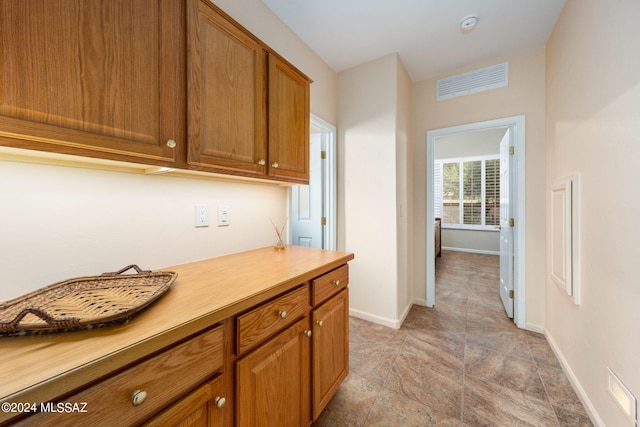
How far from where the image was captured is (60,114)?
0.73 m

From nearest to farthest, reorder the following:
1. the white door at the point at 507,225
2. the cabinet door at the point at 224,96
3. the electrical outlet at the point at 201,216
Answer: the cabinet door at the point at 224,96, the electrical outlet at the point at 201,216, the white door at the point at 507,225

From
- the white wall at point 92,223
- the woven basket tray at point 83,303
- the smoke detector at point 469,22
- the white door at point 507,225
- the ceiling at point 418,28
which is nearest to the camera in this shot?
the woven basket tray at point 83,303

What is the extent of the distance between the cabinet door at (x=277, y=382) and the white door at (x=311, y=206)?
5.09 ft

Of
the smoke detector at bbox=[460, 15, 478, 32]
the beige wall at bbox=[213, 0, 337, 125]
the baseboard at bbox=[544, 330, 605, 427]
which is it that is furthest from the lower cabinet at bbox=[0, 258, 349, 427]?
the smoke detector at bbox=[460, 15, 478, 32]

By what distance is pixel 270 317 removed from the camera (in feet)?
3.22

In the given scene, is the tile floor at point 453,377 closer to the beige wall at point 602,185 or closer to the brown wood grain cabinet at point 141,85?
the beige wall at point 602,185

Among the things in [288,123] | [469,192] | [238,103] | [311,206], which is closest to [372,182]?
[311,206]

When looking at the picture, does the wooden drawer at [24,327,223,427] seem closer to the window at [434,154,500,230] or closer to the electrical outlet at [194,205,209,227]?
the electrical outlet at [194,205,209,227]

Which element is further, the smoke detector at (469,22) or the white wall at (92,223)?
the smoke detector at (469,22)

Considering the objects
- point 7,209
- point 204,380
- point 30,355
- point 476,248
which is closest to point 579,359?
point 204,380

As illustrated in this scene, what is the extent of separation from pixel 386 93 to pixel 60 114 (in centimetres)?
237

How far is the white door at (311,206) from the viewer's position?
2689mm

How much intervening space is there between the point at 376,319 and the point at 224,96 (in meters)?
2.36

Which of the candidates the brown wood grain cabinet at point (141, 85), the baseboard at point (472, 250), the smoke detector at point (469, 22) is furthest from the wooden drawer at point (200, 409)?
the baseboard at point (472, 250)
